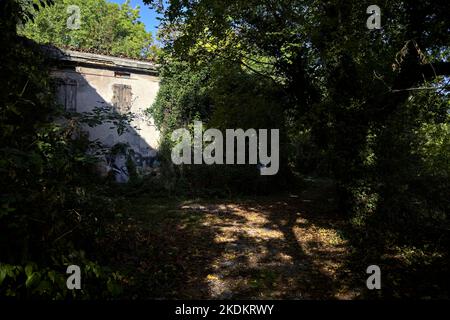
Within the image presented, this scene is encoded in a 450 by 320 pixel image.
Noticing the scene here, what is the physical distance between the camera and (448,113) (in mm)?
10102

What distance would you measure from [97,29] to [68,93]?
79.2 feet

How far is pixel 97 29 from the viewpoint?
113ft

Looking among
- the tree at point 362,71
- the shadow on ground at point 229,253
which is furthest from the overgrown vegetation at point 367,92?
the shadow on ground at point 229,253

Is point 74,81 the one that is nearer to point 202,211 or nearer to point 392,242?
point 202,211

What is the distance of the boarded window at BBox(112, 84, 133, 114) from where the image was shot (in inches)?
592

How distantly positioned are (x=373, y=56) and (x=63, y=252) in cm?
851

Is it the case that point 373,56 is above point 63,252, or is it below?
above

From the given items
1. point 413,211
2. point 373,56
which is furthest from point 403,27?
point 413,211

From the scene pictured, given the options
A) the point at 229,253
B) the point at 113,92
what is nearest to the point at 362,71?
the point at 229,253

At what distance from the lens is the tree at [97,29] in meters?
31.2

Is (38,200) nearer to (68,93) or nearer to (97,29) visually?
(68,93)

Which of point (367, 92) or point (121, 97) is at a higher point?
point (121, 97)
